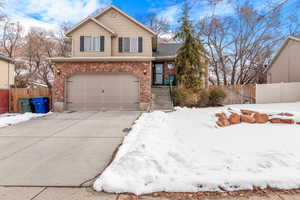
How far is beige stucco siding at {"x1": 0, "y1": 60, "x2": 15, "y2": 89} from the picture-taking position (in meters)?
12.9

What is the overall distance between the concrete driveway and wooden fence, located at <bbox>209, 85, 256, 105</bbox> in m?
9.12

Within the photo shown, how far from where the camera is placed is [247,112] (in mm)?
6723

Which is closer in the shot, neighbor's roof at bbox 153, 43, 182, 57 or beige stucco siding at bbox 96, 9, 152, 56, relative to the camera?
beige stucco siding at bbox 96, 9, 152, 56

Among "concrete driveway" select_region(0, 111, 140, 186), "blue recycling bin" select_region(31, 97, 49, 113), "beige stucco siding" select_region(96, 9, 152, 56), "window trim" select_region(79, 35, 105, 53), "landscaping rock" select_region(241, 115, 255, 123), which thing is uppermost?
"beige stucco siding" select_region(96, 9, 152, 56)

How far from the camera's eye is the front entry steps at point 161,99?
10070 millimetres

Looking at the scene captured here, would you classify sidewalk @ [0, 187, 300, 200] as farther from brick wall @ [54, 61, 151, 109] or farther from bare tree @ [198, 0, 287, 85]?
bare tree @ [198, 0, 287, 85]

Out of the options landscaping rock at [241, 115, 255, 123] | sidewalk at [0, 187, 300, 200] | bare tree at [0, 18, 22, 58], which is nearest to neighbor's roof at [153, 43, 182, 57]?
landscaping rock at [241, 115, 255, 123]

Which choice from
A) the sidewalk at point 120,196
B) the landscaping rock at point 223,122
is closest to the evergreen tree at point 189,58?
the landscaping rock at point 223,122

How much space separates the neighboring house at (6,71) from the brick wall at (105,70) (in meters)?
5.82

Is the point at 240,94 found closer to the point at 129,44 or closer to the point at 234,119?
the point at 234,119

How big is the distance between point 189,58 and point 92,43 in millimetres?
7061

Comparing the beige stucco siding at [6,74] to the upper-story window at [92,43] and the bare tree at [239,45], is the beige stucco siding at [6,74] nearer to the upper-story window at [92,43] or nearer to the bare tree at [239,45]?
the upper-story window at [92,43]

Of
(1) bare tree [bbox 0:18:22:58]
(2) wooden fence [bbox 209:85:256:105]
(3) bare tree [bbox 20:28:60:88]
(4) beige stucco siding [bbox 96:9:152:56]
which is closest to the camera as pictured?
(2) wooden fence [bbox 209:85:256:105]

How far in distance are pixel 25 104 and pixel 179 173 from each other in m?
10.7
